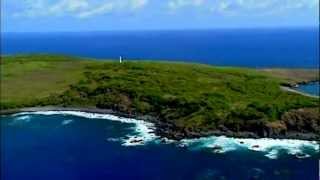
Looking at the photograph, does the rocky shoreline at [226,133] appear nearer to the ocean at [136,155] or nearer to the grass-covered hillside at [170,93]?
the grass-covered hillside at [170,93]

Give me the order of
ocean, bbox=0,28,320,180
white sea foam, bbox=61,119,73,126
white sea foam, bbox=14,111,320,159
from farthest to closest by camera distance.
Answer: white sea foam, bbox=61,119,73,126, white sea foam, bbox=14,111,320,159, ocean, bbox=0,28,320,180

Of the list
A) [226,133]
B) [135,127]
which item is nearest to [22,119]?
[135,127]

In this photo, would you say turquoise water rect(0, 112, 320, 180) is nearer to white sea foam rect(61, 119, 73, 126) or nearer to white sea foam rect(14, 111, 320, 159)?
white sea foam rect(14, 111, 320, 159)

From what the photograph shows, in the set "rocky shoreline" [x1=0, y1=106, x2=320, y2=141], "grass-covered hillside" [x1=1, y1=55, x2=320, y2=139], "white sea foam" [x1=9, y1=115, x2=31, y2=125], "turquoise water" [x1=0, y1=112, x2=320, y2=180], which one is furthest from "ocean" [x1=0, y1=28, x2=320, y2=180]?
"grass-covered hillside" [x1=1, y1=55, x2=320, y2=139]

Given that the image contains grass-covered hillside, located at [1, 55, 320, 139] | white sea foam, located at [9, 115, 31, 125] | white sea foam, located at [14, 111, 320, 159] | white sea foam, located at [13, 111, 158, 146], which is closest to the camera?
white sea foam, located at [14, 111, 320, 159]

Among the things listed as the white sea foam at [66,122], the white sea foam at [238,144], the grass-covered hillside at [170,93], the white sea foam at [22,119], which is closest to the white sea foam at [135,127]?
the white sea foam at [238,144]

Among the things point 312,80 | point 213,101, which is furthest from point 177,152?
point 312,80
